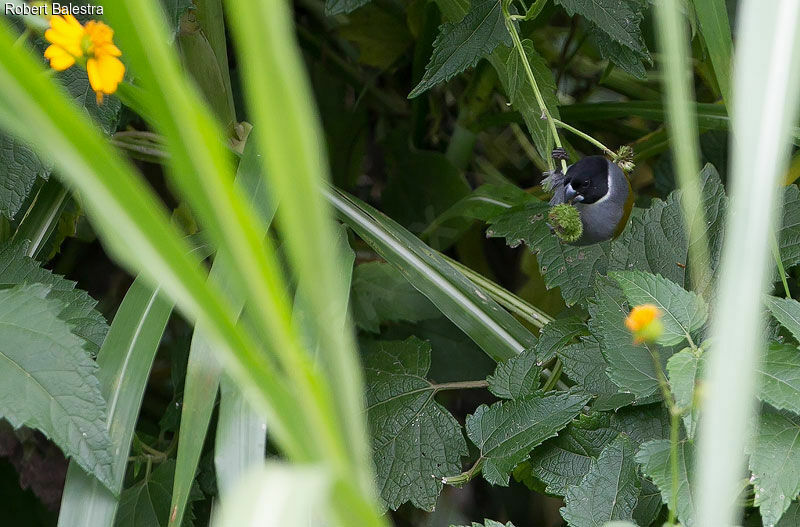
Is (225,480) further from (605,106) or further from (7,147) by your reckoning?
(605,106)

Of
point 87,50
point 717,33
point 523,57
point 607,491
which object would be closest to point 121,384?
point 87,50

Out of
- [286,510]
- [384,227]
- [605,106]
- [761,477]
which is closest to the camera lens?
[286,510]

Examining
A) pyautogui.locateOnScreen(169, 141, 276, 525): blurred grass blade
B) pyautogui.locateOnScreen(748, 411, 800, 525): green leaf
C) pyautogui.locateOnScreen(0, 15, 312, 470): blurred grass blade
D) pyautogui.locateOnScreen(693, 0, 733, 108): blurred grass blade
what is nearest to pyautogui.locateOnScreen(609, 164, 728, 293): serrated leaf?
pyautogui.locateOnScreen(693, 0, 733, 108): blurred grass blade

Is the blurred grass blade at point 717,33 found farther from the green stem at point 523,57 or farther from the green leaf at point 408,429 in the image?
the green leaf at point 408,429

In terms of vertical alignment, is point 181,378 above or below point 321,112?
below

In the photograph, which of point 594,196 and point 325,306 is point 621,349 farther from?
point 325,306

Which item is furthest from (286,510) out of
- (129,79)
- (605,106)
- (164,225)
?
(605,106)

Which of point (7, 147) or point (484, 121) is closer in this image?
point (7, 147)
